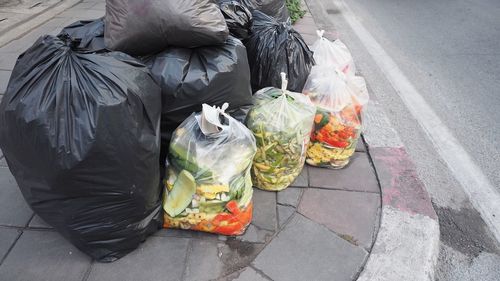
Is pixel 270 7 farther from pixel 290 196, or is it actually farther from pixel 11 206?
pixel 11 206

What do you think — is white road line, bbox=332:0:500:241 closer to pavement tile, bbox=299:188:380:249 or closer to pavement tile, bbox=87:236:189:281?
pavement tile, bbox=299:188:380:249

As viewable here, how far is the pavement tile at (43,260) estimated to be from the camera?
5.46 ft

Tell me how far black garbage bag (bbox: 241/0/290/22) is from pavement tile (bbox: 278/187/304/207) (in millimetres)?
1727

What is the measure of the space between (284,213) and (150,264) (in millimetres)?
758

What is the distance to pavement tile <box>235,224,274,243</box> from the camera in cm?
189

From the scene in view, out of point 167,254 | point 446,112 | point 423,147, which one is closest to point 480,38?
point 446,112

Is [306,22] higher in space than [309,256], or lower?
lower

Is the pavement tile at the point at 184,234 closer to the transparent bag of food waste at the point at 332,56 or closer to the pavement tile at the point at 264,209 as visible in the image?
the pavement tile at the point at 264,209

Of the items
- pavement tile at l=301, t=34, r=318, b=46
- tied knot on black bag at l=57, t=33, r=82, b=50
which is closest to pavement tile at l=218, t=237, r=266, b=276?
tied knot on black bag at l=57, t=33, r=82, b=50

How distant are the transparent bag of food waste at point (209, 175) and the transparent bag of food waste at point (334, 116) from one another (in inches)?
25.7

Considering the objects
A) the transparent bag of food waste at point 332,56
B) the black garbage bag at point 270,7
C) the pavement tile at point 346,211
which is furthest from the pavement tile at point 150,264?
the black garbage bag at point 270,7

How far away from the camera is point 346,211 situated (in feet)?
6.84

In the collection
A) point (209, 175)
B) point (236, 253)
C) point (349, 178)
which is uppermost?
point (209, 175)

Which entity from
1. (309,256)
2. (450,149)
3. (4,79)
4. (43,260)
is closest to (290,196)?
(309,256)
